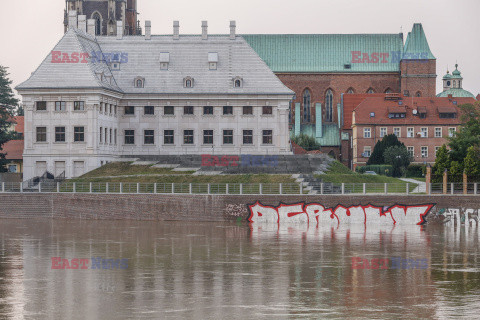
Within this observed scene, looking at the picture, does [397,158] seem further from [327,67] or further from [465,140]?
[327,67]

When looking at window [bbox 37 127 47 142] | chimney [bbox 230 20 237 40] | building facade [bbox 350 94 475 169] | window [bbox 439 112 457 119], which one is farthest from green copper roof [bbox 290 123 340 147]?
window [bbox 37 127 47 142]

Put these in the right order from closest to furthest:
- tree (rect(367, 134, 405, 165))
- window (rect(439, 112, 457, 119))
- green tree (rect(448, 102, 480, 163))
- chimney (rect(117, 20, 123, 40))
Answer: green tree (rect(448, 102, 480, 163)) < chimney (rect(117, 20, 123, 40)) < tree (rect(367, 134, 405, 165)) < window (rect(439, 112, 457, 119))

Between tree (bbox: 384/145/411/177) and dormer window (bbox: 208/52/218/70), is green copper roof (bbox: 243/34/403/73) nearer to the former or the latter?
tree (bbox: 384/145/411/177)

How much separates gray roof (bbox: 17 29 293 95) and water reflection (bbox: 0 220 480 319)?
34686mm

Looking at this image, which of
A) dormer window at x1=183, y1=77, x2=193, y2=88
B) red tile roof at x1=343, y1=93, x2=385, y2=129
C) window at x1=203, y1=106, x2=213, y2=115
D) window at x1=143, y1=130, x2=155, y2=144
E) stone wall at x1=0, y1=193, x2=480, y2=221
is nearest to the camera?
stone wall at x1=0, y1=193, x2=480, y2=221

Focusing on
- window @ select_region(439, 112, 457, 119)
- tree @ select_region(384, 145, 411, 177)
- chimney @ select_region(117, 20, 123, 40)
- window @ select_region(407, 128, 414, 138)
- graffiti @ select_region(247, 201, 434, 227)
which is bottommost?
graffiti @ select_region(247, 201, 434, 227)

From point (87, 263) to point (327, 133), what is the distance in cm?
10126

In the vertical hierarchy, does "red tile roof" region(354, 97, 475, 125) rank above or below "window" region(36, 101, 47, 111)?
above

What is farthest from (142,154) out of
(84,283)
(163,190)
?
(84,283)

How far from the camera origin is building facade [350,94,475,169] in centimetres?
12388

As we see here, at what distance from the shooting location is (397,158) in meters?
112

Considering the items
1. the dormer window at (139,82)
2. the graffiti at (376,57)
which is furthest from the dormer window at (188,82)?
the graffiti at (376,57)

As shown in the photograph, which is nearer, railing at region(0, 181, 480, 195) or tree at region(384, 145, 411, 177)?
railing at region(0, 181, 480, 195)

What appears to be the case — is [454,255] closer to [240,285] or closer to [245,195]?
[240,285]
